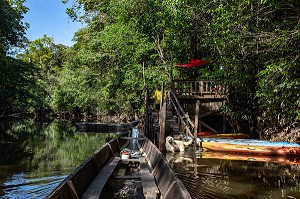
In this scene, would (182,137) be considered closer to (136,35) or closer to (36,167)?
(36,167)

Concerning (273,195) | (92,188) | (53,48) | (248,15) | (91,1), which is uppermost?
(53,48)

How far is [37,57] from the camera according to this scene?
7212 cm

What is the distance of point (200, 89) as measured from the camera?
20312 millimetres

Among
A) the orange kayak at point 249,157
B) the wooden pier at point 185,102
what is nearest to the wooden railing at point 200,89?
the wooden pier at point 185,102

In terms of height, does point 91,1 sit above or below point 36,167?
above

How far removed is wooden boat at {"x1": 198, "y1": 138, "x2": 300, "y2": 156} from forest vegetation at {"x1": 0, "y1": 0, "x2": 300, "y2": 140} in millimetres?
1175

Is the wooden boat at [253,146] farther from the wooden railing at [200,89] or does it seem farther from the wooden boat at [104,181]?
the wooden boat at [104,181]

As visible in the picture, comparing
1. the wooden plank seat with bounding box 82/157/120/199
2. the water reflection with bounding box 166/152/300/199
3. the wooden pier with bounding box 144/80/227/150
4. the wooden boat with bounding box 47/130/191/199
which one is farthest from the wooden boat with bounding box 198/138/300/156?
the wooden plank seat with bounding box 82/157/120/199

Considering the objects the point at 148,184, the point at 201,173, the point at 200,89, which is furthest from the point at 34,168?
the point at 200,89

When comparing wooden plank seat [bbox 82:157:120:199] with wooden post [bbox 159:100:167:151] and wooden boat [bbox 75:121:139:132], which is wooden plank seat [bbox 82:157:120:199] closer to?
wooden post [bbox 159:100:167:151]

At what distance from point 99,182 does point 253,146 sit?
998 centimetres

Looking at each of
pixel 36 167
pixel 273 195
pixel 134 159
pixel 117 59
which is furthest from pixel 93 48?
pixel 273 195

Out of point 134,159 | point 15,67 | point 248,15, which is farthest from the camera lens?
point 15,67

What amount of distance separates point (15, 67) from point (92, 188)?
2086 cm
